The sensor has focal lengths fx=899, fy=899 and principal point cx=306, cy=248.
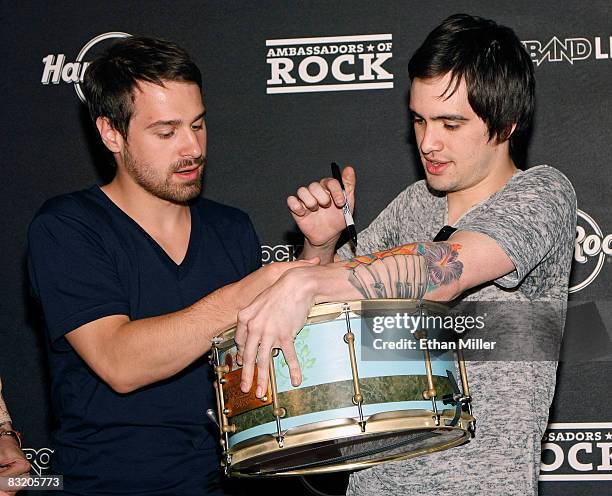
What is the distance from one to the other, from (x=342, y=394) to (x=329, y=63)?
5.37ft

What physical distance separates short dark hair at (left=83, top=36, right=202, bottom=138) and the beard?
0.13m

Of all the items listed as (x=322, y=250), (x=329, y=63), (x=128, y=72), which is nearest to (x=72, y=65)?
(x=128, y=72)

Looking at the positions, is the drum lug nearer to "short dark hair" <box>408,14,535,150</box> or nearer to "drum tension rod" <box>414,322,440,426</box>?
"drum tension rod" <box>414,322,440,426</box>

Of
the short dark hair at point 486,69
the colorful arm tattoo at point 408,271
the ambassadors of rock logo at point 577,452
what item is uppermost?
the short dark hair at point 486,69

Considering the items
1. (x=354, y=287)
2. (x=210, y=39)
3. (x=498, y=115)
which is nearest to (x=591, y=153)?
(x=498, y=115)

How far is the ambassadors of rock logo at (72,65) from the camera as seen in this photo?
3.08m

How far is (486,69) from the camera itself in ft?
6.70

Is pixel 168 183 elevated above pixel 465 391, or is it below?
above

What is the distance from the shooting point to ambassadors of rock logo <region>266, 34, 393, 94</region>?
9.72 feet

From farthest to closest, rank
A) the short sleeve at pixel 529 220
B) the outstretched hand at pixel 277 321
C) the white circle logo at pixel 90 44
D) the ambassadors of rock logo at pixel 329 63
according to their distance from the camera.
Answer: the white circle logo at pixel 90 44
the ambassadors of rock logo at pixel 329 63
the short sleeve at pixel 529 220
the outstretched hand at pixel 277 321

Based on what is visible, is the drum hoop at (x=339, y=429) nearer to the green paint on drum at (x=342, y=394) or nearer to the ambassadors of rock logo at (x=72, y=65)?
the green paint on drum at (x=342, y=394)

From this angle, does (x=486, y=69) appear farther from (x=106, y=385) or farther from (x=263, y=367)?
(x=106, y=385)

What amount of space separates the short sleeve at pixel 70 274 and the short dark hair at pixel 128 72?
1.20 feet

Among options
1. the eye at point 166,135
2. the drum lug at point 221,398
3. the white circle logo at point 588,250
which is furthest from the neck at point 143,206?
the white circle logo at point 588,250
